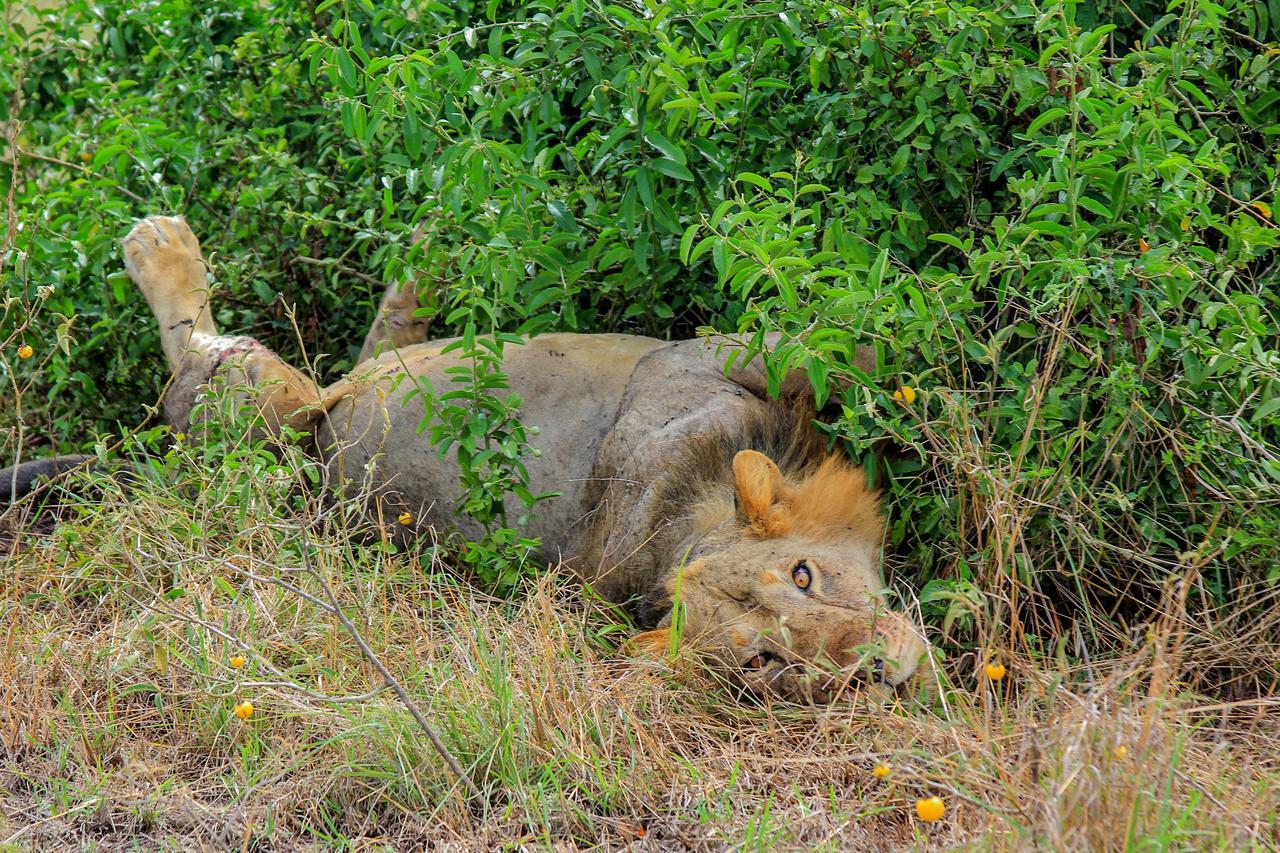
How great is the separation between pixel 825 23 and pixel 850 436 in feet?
4.19

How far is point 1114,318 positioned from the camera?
367cm

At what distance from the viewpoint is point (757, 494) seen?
3812 mm

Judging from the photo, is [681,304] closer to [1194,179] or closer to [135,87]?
[1194,179]

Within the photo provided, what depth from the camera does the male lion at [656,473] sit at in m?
3.58

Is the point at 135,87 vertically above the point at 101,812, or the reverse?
the point at 135,87

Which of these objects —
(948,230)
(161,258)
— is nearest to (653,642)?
(948,230)

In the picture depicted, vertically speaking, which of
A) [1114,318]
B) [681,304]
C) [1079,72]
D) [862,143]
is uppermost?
[1079,72]

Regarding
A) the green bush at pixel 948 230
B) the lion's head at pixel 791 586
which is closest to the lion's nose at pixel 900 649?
the lion's head at pixel 791 586

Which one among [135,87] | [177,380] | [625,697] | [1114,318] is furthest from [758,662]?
[135,87]

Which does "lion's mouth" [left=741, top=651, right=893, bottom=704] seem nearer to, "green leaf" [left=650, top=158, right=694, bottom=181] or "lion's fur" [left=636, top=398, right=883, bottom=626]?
"lion's fur" [left=636, top=398, right=883, bottom=626]

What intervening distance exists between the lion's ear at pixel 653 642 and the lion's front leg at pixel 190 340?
1658 millimetres

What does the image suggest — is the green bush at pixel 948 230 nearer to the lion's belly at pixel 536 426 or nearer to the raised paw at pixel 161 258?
the lion's belly at pixel 536 426

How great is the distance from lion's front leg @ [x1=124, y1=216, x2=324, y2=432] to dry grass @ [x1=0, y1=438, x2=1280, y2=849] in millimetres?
825

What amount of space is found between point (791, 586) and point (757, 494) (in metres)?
0.32
